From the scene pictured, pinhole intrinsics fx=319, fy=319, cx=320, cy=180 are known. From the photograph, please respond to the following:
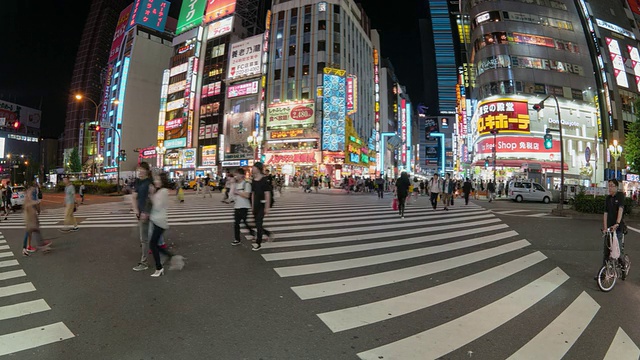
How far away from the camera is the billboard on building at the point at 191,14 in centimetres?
6372

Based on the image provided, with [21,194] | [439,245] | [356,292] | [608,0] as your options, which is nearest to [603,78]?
[608,0]

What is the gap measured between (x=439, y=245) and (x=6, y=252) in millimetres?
10060

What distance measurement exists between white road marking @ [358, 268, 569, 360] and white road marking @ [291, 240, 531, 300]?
1372 mm

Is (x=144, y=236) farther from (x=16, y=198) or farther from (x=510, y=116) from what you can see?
(x=510, y=116)

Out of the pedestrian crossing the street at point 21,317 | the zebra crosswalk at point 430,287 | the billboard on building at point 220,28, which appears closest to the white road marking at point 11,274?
the pedestrian crossing the street at point 21,317

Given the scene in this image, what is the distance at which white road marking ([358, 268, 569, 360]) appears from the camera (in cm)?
288

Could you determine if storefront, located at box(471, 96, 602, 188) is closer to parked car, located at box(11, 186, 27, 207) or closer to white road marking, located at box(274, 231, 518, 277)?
white road marking, located at box(274, 231, 518, 277)

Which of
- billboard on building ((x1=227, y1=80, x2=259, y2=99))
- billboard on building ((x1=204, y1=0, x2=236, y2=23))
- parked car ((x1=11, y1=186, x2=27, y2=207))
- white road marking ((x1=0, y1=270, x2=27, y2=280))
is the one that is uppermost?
billboard on building ((x1=204, y1=0, x2=236, y2=23))

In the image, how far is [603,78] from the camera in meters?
42.8

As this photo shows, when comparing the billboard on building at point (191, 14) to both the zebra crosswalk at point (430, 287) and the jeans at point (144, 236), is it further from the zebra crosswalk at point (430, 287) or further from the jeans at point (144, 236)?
the jeans at point (144, 236)

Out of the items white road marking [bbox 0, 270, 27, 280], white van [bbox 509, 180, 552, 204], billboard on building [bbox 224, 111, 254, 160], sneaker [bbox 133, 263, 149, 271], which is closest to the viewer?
white road marking [bbox 0, 270, 27, 280]

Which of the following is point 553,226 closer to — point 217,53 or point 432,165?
point 217,53

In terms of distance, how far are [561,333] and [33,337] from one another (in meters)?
5.40

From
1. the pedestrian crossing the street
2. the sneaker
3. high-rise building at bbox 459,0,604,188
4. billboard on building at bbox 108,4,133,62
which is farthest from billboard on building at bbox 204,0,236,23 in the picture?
the pedestrian crossing the street
